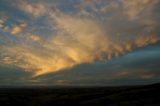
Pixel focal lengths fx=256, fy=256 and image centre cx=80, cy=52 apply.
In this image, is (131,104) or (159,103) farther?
(131,104)

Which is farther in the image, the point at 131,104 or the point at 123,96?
the point at 123,96

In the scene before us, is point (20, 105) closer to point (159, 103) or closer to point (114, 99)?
point (114, 99)

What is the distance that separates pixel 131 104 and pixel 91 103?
78.6 ft

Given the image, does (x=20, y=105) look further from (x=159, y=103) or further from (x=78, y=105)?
(x=159, y=103)

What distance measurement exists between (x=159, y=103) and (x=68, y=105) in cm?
4907

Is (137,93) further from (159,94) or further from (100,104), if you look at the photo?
(100,104)

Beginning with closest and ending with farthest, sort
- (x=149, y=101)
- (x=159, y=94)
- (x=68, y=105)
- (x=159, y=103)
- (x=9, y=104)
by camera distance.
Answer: (x=159, y=103) < (x=149, y=101) < (x=159, y=94) < (x=68, y=105) < (x=9, y=104)

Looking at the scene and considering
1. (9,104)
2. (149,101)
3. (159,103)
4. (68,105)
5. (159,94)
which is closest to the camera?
(159,103)

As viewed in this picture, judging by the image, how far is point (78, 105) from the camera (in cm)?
12794

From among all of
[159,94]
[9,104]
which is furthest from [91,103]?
[9,104]

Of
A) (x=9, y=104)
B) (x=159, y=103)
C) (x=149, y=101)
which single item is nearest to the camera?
(x=159, y=103)

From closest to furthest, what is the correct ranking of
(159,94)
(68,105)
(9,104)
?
(159,94) → (68,105) → (9,104)

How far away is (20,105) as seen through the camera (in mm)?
138000

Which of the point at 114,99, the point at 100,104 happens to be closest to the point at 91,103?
the point at 100,104
